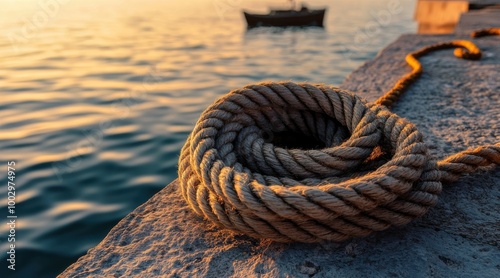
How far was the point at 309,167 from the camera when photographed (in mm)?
1333

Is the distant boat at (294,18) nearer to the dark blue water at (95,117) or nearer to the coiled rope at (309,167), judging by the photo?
the dark blue water at (95,117)

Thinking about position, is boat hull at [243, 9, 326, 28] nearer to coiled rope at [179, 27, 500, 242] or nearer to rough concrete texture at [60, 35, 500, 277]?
coiled rope at [179, 27, 500, 242]

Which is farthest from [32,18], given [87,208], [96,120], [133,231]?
[133,231]

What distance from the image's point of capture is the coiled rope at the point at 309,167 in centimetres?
117

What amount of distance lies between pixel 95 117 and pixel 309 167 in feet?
9.09

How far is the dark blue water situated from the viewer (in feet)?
6.59

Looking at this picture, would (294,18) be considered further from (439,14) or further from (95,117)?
(95,117)

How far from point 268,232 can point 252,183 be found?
0.51ft

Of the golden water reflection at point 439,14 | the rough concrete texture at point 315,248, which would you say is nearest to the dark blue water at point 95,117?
the rough concrete texture at point 315,248

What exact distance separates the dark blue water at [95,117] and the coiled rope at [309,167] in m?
0.83

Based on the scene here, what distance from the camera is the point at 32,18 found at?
40.8ft

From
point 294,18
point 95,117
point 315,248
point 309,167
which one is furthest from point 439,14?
point 294,18

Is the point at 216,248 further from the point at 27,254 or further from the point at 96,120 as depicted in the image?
the point at 96,120

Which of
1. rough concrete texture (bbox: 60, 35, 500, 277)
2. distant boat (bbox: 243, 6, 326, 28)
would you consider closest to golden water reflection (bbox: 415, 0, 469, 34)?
rough concrete texture (bbox: 60, 35, 500, 277)
